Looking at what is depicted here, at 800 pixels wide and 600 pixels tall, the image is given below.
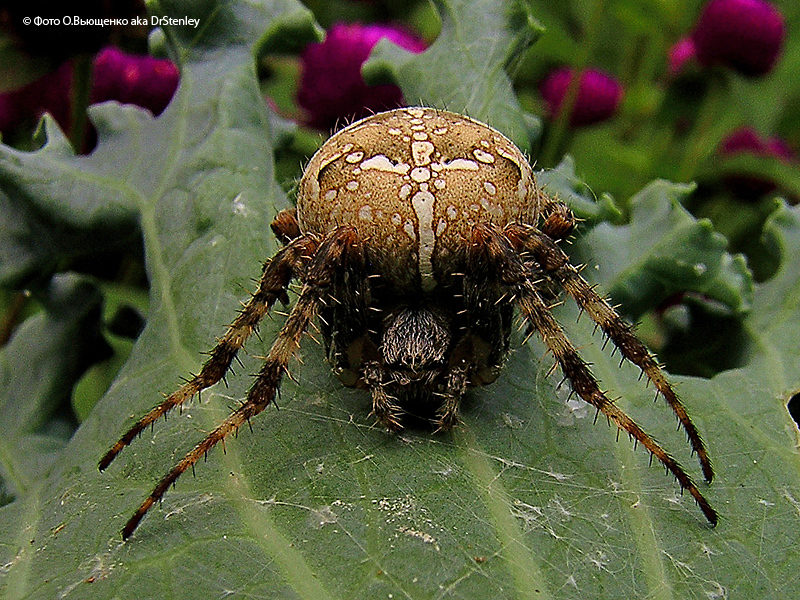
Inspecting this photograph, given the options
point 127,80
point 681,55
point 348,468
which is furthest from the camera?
point 681,55

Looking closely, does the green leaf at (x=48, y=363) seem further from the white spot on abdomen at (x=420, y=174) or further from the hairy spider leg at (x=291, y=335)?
the white spot on abdomen at (x=420, y=174)

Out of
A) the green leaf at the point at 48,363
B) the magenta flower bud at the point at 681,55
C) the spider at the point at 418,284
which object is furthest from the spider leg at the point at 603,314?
the magenta flower bud at the point at 681,55

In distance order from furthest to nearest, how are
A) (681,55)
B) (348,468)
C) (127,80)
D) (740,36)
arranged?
(681,55) < (740,36) < (127,80) < (348,468)

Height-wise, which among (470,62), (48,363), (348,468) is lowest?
(48,363)

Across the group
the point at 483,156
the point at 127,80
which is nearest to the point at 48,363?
the point at 127,80

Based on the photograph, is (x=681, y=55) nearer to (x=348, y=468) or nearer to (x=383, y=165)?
(x=383, y=165)

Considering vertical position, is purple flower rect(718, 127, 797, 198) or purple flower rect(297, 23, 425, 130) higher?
purple flower rect(297, 23, 425, 130)

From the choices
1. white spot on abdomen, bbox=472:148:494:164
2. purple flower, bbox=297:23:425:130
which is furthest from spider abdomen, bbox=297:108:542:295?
purple flower, bbox=297:23:425:130

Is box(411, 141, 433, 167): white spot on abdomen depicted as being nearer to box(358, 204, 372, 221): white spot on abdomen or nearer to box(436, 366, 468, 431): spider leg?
box(358, 204, 372, 221): white spot on abdomen
